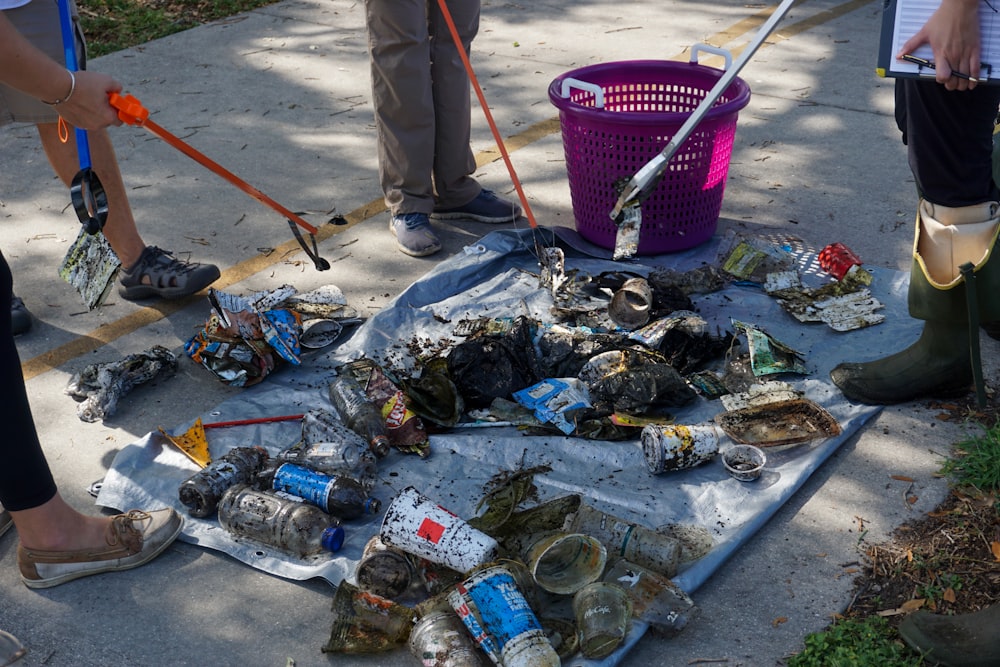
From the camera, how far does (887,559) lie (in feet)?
9.07

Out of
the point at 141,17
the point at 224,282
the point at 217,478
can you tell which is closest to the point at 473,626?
the point at 217,478

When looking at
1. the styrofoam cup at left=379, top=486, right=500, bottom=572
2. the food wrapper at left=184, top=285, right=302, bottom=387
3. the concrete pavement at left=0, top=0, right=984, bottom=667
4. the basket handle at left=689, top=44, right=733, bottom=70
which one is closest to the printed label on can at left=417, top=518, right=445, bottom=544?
the styrofoam cup at left=379, top=486, right=500, bottom=572

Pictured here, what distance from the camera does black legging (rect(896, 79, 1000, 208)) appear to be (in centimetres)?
292

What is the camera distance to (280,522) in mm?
2879

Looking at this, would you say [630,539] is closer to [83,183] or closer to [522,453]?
[522,453]

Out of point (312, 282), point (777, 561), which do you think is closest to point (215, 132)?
point (312, 282)

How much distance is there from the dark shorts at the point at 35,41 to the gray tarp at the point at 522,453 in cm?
125

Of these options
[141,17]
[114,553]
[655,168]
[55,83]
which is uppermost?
[55,83]

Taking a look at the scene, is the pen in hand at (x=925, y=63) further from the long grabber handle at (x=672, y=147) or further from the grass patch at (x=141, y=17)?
the grass patch at (x=141, y=17)

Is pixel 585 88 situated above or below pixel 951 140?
below

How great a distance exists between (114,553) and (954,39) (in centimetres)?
273

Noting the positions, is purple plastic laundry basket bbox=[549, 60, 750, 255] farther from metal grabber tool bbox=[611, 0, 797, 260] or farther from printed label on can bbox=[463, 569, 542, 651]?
printed label on can bbox=[463, 569, 542, 651]

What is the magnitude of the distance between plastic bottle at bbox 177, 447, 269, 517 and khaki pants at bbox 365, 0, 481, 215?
1.74 metres

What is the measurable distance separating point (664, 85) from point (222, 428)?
2.55m
